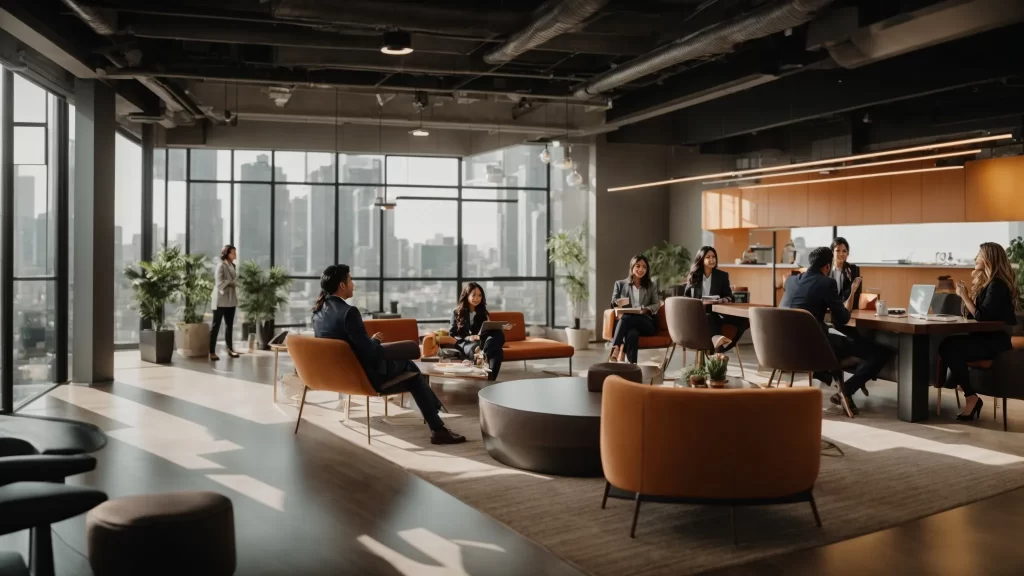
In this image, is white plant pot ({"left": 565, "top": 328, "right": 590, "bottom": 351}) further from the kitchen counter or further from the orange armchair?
the orange armchair

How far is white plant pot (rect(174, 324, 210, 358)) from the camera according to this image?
488 inches

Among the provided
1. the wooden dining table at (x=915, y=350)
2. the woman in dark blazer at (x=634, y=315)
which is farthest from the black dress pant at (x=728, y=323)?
the wooden dining table at (x=915, y=350)

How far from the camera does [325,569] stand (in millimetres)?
3963

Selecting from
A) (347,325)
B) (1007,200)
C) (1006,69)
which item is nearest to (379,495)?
(347,325)

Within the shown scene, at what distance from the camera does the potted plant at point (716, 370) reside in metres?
5.70

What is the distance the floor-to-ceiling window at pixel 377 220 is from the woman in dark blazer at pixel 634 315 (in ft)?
16.9

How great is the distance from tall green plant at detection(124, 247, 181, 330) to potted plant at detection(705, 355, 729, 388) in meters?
8.47

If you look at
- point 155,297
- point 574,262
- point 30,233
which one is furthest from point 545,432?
point 574,262

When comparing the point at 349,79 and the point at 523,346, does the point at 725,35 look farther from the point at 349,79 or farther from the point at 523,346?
the point at 349,79

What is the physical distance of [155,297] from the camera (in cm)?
1159

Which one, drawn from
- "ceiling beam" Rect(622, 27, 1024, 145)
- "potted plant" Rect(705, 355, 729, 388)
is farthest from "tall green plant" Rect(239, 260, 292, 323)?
"potted plant" Rect(705, 355, 729, 388)

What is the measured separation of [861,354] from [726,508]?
146 inches

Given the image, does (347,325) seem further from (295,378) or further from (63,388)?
(63,388)

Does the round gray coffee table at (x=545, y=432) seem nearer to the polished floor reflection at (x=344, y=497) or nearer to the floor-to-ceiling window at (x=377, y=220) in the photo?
the polished floor reflection at (x=344, y=497)
